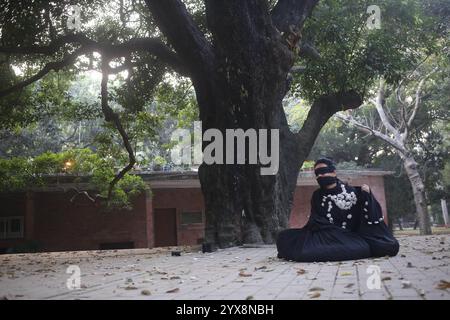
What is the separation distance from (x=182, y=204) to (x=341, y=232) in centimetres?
1555

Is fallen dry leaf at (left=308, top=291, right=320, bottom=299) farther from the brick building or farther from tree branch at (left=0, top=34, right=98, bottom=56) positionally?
the brick building

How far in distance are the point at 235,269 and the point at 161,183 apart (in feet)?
Result: 49.2

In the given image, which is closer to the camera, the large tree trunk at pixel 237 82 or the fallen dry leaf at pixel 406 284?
the fallen dry leaf at pixel 406 284

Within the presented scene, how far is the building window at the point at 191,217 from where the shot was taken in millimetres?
21703

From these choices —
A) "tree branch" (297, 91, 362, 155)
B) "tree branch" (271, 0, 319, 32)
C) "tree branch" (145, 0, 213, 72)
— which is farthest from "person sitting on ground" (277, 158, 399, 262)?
"tree branch" (297, 91, 362, 155)

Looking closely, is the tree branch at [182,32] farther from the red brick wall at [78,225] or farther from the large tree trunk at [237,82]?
the red brick wall at [78,225]

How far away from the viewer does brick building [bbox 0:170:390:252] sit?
19.9 meters

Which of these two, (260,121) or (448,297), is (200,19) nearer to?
(260,121)

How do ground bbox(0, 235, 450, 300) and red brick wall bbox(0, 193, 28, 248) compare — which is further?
red brick wall bbox(0, 193, 28, 248)

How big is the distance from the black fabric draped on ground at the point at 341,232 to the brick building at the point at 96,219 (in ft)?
44.2
